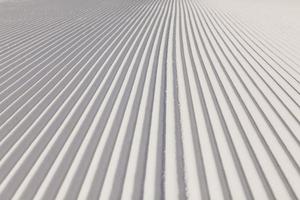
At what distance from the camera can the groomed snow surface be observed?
9.52 ft

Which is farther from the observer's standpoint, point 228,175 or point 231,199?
point 228,175

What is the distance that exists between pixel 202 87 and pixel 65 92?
1677 millimetres

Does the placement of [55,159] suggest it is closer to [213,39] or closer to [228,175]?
[228,175]

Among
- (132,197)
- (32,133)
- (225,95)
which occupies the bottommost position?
(132,197)

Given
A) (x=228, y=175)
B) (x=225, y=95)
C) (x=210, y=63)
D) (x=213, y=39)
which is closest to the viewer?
(x=228, y=175)

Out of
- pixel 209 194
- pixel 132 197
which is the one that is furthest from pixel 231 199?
pixel 132 197

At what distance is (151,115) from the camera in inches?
157

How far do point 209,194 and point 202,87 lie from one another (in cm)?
218

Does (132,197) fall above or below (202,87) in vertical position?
below

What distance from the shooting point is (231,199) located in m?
2.66

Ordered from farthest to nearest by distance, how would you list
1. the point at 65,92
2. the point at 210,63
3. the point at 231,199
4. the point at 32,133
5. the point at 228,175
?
the point at 210,63
the point at 65,92
the point at 32,133
the point at 228,175
the point at 231,199

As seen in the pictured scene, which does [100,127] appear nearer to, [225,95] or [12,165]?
[12,165]

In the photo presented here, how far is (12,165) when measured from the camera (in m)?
3.24

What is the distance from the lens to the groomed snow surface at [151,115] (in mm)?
2902
